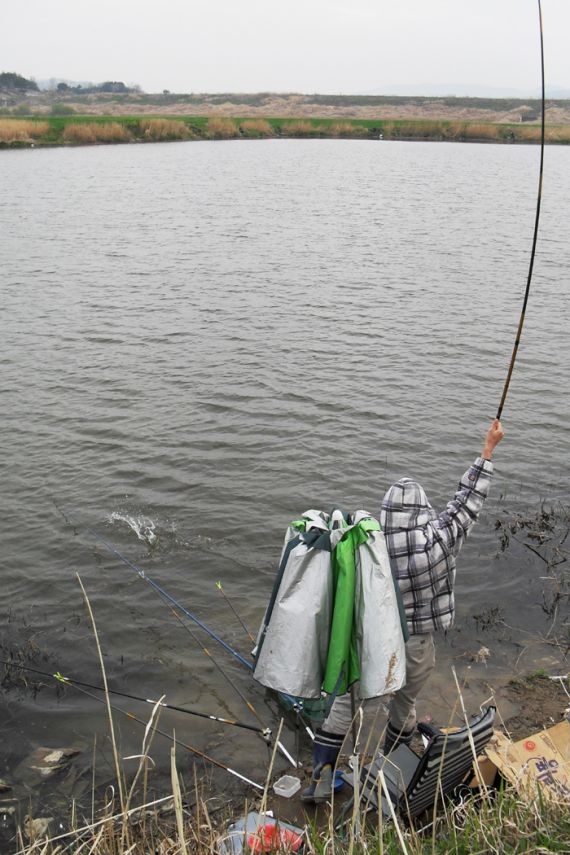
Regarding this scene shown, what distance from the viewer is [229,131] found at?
7088 centimetres

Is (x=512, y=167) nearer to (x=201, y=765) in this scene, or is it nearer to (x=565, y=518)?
(x=565, y=518)

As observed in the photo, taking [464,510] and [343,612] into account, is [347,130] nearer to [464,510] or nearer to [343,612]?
[464,510]

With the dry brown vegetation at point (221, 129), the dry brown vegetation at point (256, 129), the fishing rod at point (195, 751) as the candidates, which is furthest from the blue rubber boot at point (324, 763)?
the dry brown vegetation at point (256, 129)

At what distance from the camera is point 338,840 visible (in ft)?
12.7

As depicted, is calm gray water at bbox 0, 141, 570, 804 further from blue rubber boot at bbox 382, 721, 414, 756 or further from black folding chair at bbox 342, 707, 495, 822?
black folding chair at bbox 342, 707, 495, 822

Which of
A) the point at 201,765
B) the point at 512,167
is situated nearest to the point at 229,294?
the point at 201,765

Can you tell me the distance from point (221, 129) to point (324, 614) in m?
71.3

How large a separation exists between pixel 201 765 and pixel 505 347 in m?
11.3

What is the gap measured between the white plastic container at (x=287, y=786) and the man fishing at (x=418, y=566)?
17 cm

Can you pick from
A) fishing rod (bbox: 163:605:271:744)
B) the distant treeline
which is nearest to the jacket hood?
fishing rod (bbox: 163:605:271:744)

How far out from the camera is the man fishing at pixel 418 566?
4.71m

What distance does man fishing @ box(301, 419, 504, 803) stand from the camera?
15.5 ft

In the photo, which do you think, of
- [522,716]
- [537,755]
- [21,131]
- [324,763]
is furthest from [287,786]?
[21,131]

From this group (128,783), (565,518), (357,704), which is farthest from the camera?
(565,518)
